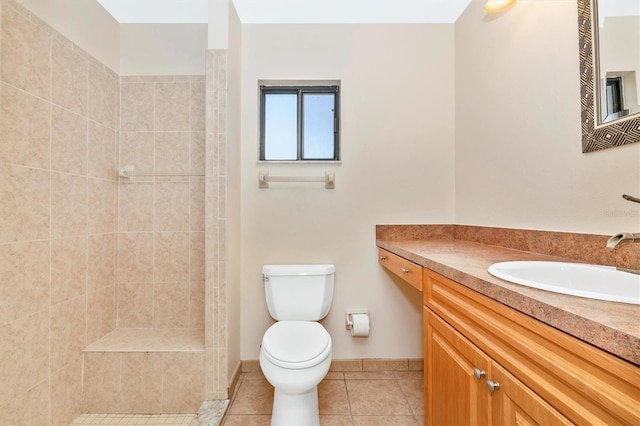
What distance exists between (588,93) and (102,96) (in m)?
2.49

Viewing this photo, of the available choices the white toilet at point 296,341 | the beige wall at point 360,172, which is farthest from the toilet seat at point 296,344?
the beige wall at point 360,172

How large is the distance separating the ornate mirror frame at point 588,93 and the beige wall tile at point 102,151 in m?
2.43

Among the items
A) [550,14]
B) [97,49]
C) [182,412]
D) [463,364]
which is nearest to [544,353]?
[463,364]

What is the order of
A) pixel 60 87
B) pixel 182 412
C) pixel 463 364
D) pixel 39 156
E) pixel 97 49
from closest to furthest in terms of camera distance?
pixel 463 364, pixel 39 156, pixel 60 87, pixel 182 412, pixel 97 49

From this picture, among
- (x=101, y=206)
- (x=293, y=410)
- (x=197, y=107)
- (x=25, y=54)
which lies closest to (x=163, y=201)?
(x=101, y=206)

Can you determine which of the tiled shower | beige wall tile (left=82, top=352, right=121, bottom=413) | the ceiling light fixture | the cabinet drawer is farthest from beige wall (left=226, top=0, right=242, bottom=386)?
the ceiling light fixture

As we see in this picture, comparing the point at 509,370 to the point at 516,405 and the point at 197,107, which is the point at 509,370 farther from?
the point at 197,107

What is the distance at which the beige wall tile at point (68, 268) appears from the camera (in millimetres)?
1388

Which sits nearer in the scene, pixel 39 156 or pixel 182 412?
pixel 39 156

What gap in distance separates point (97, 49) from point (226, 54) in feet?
2.80

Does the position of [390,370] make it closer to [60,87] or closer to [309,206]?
[309,206]

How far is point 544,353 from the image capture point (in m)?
0.61

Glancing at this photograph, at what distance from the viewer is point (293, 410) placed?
1.32 metres

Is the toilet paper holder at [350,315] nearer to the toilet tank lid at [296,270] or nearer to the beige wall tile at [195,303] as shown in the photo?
the toilet tank lid at [296,270]
